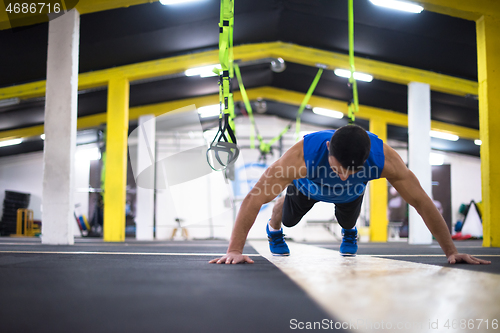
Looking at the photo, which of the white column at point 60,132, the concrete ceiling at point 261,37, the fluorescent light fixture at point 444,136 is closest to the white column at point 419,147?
the concrete ceiling at point 261,37

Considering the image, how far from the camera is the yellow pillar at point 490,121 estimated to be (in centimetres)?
525

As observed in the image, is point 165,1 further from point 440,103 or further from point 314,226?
point 314,226

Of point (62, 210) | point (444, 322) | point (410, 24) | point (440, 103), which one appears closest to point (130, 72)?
point (62, 210)

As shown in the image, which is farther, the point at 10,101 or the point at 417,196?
the point at 10,101

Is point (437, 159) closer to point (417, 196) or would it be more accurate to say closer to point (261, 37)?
point (261, 37)

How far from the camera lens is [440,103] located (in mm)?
9617

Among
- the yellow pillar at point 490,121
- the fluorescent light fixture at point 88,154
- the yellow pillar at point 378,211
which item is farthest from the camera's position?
the fluorescent light fixture at point 88,154

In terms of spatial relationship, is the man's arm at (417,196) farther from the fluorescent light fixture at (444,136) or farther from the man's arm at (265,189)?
the fluorescent light fixture at (444,136)

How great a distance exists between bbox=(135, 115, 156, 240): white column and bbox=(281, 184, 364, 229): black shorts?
824cm

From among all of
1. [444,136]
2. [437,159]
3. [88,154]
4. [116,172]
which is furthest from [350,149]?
[437,159]

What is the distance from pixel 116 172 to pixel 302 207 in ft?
18.8

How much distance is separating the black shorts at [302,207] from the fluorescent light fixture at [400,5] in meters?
4.05

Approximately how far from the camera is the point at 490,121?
17.7ft

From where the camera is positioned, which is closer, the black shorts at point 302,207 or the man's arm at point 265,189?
the man's arm at point 265,189
